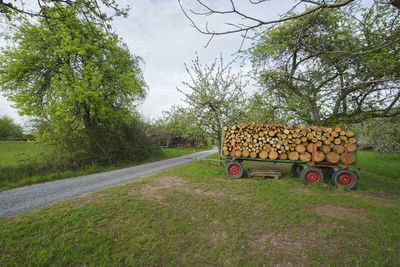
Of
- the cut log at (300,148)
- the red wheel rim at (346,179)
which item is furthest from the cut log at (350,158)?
A: the cut log at (300,148)

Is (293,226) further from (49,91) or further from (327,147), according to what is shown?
(49,91)

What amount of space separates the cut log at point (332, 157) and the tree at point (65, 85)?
11524mm

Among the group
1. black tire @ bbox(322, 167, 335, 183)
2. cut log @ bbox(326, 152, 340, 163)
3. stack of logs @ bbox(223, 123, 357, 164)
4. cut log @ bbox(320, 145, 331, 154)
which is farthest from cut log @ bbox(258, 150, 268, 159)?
black tire @ bbox(322, 167, 335, 183)

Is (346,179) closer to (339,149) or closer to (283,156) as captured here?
(339,149)

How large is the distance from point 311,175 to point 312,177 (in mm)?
84

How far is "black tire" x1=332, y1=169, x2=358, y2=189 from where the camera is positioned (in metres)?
5.63

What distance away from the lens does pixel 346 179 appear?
18.8ft

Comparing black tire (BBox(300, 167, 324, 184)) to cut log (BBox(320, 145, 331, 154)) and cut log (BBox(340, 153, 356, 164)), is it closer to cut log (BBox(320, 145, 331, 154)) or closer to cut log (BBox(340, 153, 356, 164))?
cut log (BBox(320, 145, 331, 154))

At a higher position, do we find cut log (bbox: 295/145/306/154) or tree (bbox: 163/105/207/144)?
tree (bbox: 163/105/207/144)

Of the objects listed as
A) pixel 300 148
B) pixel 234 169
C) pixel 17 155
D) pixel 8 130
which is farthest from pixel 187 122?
pixel 8 130

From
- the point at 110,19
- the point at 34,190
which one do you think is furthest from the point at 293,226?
the point at 34,190

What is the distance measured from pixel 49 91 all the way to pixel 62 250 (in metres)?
11.5

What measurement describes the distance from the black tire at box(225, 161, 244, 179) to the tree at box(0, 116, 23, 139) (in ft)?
148

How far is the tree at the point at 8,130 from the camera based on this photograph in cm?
3269
